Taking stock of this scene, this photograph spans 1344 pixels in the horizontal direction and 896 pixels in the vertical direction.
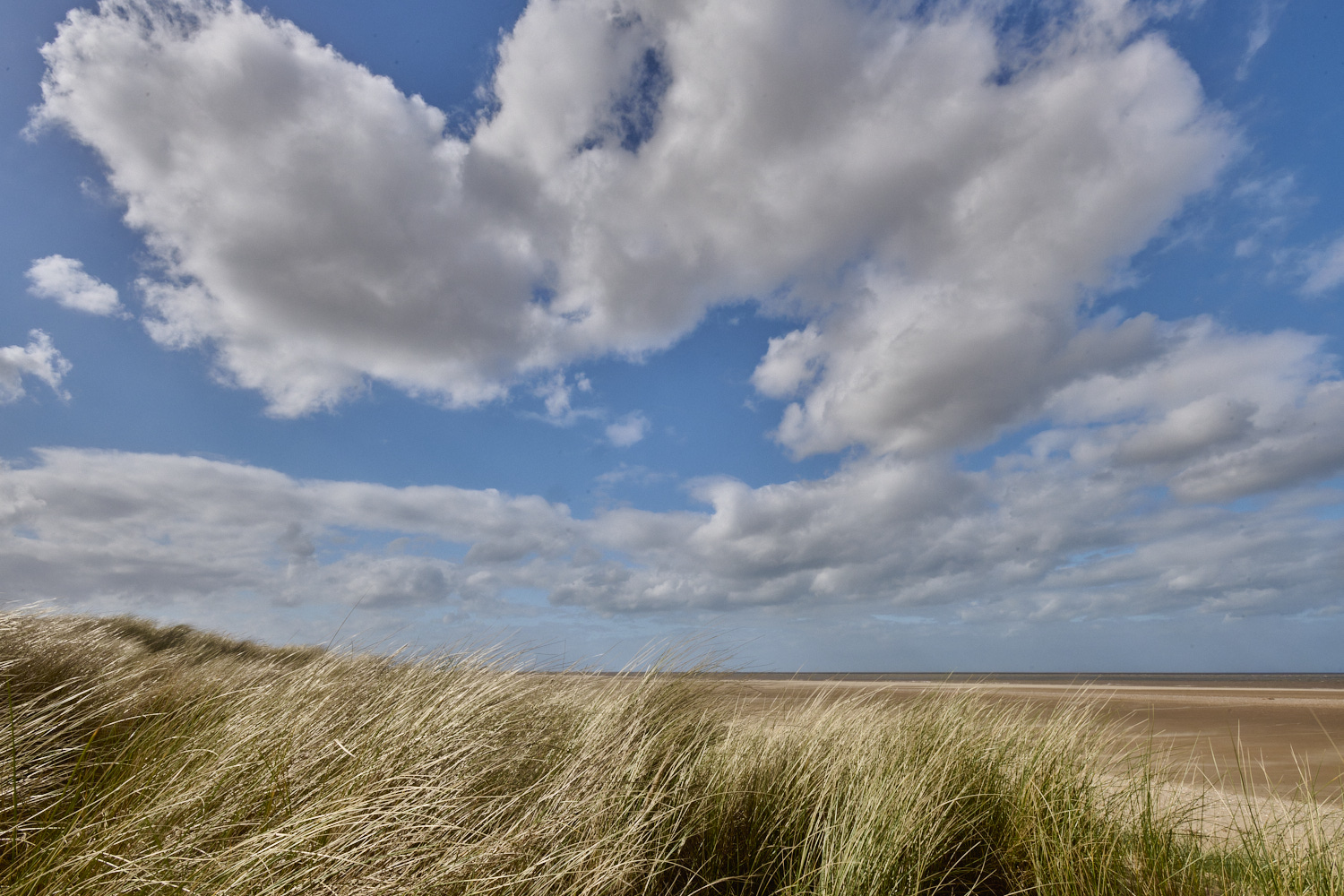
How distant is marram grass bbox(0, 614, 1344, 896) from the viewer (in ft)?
6.76

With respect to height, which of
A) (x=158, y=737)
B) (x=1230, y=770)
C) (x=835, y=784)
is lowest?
(x=1230, y=770)

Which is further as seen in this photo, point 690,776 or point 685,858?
A: point 690,776

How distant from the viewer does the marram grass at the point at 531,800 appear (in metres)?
2.06

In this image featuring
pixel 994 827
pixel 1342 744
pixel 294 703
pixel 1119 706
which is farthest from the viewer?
pixel 1119 706

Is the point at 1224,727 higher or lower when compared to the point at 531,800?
lower

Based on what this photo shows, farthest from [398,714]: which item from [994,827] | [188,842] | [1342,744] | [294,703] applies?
[1342,744]

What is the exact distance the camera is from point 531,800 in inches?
114

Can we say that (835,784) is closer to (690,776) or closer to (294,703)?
(690,776)

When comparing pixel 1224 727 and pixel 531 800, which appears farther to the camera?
Answer: pixel 1224 727

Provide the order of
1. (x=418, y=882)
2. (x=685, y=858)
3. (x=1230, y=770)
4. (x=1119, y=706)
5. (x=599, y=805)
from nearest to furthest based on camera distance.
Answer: (x=418, y=882)
(x=599, y=805)
(x=685, y=858)
(x=1230, y=770)
(x=1119, y=706)

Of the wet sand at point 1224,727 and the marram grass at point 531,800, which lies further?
the wet sand at point 1224,727

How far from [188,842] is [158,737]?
1577 millimetres

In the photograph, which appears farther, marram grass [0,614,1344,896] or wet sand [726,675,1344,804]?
wet sand [726,675,1344,804]

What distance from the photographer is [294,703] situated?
328cm
